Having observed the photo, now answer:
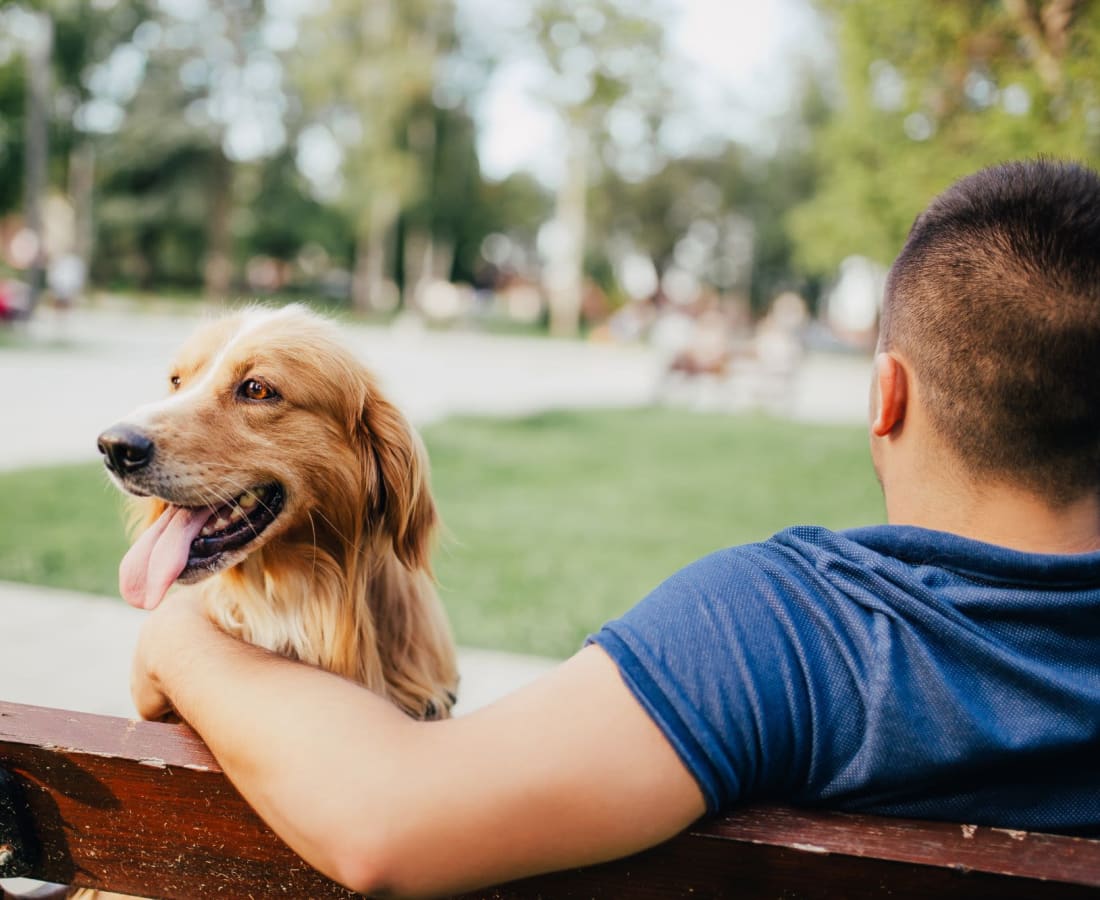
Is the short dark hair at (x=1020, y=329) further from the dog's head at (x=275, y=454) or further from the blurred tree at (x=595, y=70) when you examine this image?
the blurred tree at (x=595, y=70)

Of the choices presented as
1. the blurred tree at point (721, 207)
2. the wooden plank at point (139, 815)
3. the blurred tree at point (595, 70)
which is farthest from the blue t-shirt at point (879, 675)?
the blurred tree at point (721, 207)

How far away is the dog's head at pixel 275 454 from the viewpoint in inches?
99.2

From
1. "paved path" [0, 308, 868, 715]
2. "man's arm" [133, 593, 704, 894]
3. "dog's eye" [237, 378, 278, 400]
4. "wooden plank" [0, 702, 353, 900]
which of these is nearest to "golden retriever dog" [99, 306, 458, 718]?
"dog's eye" [237, 378, 278, 400]

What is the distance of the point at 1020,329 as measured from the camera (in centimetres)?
133

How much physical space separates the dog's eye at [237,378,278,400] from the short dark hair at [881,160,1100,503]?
1.78 meters

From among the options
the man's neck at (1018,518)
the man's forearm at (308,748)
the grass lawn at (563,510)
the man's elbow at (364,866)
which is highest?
the man's neck at (1018,518)

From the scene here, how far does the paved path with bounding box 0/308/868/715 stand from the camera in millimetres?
5066

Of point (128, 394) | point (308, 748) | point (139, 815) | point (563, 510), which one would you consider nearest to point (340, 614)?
point (139, 815)

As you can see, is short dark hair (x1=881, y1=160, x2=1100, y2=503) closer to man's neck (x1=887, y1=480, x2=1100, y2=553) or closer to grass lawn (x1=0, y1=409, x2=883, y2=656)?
man's neck (x1=887, y1=480, x2=1100, y2=553)

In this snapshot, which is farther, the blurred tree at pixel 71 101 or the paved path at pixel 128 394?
the blurred tree at pixel 71 101

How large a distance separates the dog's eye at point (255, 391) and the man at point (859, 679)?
1.34 metres

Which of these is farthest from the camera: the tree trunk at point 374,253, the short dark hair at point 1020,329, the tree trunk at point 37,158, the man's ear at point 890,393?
the tree trunk at point 374,253

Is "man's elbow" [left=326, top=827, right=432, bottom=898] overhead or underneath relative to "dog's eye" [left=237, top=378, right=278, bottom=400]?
underneath

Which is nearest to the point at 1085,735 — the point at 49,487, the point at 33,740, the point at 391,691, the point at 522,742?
the point at 522,742
